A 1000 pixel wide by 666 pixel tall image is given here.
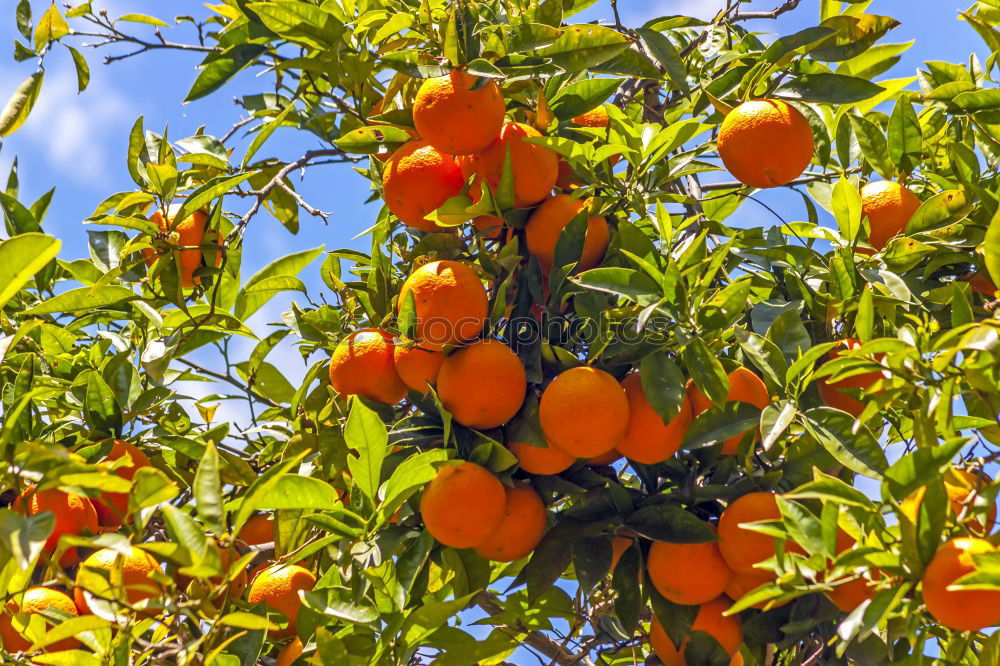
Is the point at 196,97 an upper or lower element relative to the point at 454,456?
upper

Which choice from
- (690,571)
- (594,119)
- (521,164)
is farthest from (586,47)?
(690,571)

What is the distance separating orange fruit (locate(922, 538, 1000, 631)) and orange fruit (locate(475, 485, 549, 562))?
0.68 m

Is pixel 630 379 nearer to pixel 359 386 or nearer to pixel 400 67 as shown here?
pixel 359 386

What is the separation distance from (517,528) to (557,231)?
55cm

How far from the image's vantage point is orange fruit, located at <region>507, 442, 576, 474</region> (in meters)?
1.69

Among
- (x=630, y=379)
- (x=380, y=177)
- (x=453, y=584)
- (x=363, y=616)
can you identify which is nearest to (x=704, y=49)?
(x=380, y=177)

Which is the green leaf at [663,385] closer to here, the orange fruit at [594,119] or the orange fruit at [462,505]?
the orange fruit at [462,505]

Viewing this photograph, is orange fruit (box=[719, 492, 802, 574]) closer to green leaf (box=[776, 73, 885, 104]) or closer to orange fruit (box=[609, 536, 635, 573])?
orange fruit (box=[609, 536, 635, 573])

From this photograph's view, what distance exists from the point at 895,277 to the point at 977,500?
1.67 ft

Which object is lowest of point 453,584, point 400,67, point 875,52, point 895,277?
point 453,584

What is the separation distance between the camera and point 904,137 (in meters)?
2.00

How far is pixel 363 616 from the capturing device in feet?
4.82

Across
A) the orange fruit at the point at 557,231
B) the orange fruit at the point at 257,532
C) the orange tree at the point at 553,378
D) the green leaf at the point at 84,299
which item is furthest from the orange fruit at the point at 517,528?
the green leaf at the point at 84,299

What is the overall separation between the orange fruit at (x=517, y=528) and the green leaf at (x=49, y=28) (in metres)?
1.44
